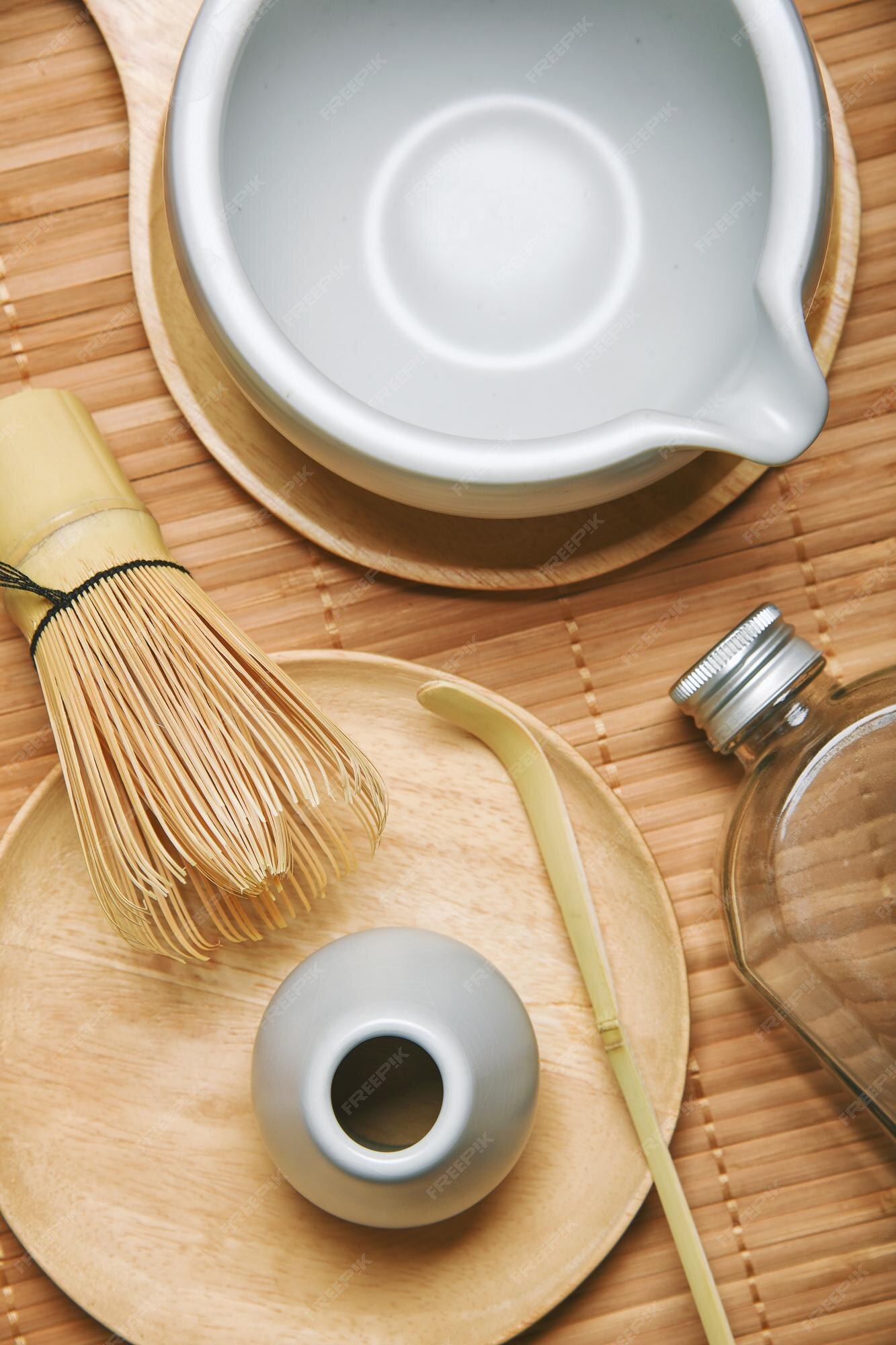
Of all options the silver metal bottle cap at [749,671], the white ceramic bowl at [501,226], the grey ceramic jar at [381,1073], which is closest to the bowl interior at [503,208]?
the white ceramic bowl at [501,226]

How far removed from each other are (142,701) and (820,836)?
36cm

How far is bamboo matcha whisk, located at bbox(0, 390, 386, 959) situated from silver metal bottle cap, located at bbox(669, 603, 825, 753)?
0.58 feet

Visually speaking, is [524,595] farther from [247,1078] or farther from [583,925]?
[247,1078]

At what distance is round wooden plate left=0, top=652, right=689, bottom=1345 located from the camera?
1.86 ft

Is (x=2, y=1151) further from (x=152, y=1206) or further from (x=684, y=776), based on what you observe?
(x=684, y=776)

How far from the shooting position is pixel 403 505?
61 centimetres

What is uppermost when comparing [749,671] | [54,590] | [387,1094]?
[54,590]

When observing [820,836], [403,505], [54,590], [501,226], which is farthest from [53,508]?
[820,836]

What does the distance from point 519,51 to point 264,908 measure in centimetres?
52

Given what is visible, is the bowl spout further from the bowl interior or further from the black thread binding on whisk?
the black thread binding on whisk

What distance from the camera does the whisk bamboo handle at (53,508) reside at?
1.81ft

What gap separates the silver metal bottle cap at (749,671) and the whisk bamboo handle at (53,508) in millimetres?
296

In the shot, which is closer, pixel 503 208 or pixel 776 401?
pixel 776 401

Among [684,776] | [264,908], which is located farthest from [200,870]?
[684,776]
